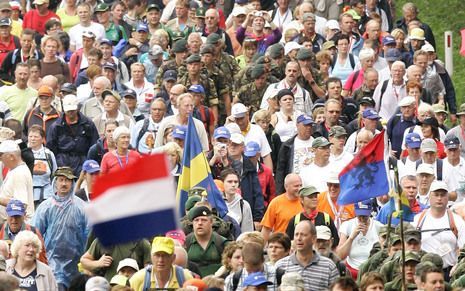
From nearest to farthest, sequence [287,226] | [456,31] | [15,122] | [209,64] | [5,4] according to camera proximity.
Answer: [287,226] → [15,122] → [209,64] → [5,4] → [456,31]

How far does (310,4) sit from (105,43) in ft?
13.4

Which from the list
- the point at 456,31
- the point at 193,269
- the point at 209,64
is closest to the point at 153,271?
the point at 193,269

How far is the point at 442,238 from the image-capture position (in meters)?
25.0

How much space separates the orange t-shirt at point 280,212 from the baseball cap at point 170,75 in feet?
18.4

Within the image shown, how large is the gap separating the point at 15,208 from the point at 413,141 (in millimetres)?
5645

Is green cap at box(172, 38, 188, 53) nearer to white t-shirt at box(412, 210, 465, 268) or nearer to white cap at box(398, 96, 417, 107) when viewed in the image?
white cap at box(398, 96, 417, 107)

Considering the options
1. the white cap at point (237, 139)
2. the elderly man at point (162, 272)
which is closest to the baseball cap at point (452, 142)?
the white cap at point (237, 139)

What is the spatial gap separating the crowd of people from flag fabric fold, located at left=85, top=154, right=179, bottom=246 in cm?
378

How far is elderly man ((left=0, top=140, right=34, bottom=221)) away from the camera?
88.5 ft

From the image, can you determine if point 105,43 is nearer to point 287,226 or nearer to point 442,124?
point 442,124

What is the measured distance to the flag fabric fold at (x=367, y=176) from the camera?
2270 centimetres

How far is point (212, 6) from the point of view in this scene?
3653cm

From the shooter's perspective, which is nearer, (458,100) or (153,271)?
(153,271)

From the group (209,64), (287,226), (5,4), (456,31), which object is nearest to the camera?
(287,226)
